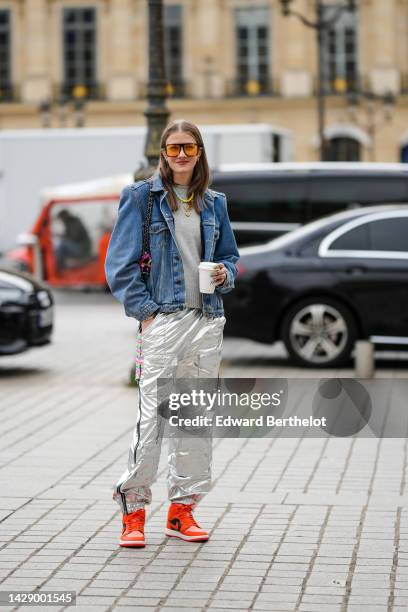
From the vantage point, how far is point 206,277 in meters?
6.42

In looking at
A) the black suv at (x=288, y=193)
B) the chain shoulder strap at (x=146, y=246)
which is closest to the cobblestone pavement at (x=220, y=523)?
the chain shoulder strap at (x=146, y=246)

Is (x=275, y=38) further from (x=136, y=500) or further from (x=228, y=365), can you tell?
(x=136, y=500)

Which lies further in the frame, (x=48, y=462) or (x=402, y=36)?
(x=402, y=36)

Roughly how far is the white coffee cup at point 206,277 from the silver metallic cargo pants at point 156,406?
0.66 ft

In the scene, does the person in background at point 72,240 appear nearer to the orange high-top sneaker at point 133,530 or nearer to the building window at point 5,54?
the orange high-top sneaker at point 133,530

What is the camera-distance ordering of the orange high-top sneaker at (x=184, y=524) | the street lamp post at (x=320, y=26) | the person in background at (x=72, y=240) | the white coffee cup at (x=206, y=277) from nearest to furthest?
the white coffee cup at (x=206, y=277) < the orange high-top sneaker at (x=184, y=524) < the person in background at (x=72, y=240) < the street lamp post at (x=320, y=26)

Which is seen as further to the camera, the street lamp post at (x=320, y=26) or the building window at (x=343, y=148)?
the building window at (x=343, y=148)

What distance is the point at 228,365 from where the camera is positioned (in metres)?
14.8

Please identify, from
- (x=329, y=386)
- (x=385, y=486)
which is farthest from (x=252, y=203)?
(x=385, y=486)

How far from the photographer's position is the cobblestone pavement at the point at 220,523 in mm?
5938

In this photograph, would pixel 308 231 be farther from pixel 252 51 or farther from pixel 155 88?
pixel 252 51

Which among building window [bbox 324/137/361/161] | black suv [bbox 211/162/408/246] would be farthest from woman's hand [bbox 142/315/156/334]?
building window [bbox 324/137/361/161]

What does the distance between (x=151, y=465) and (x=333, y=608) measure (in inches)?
50.2

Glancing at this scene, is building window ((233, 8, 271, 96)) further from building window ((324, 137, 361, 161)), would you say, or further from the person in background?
the person in background
